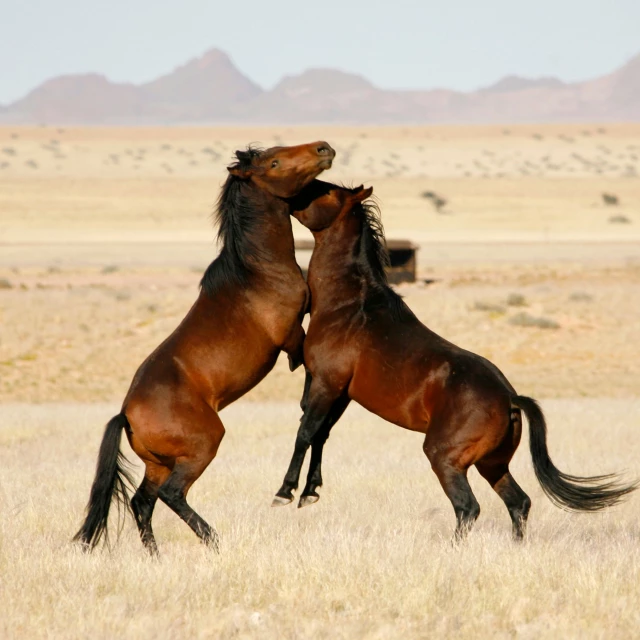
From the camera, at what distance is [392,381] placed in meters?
6.70

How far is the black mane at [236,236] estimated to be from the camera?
7.00 m

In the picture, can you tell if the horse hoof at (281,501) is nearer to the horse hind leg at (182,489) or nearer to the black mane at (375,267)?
the horse hind leg at (182,489)

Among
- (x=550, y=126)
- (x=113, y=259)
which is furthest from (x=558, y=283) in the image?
(x=550, y=126)

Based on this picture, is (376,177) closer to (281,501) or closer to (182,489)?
(281,501)

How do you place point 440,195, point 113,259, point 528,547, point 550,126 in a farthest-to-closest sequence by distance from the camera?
point 550,126
point 440,195
point 113,259
point 528,547

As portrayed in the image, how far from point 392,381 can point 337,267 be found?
35.0 inches

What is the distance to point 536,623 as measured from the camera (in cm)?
521

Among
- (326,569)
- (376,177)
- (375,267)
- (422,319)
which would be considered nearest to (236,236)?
(375,267)

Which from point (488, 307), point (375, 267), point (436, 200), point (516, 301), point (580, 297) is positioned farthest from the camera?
point (436, 200)

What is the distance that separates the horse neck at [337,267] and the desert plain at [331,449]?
4.84ft

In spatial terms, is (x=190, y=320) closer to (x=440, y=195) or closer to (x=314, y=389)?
(x=314, y=389)

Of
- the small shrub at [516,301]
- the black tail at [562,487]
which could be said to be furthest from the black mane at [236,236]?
the small shrub at [516,301]

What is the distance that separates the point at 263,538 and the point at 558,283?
72.1 ft

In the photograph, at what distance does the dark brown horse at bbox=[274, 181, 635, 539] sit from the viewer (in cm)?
654
